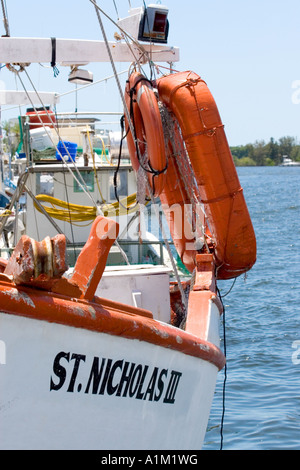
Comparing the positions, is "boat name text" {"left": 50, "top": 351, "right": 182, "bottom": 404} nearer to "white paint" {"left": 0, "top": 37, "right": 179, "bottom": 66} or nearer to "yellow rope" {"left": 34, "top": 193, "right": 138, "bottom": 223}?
"white paint" {"left": 0, "top": 37, "right": 179, "bottom": 66}

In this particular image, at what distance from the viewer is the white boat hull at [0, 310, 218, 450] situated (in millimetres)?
3336

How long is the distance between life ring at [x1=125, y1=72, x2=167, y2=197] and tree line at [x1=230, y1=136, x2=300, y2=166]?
13936 cm

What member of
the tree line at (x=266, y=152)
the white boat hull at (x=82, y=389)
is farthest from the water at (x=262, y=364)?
the tree line at (x=266, y=152)

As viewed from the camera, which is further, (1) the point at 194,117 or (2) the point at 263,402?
(2) the point at 263,402

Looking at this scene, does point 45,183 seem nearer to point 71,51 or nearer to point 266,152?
point 71,51

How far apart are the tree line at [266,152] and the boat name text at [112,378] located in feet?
468

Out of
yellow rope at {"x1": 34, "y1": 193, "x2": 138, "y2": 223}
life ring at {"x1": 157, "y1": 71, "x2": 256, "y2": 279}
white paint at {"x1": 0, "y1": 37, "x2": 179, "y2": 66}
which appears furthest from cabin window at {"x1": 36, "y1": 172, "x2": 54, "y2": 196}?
life ring at {"x1": 157, "y1": 71, "x2": 256, "y2": 279}

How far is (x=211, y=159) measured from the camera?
6941 millimetres
